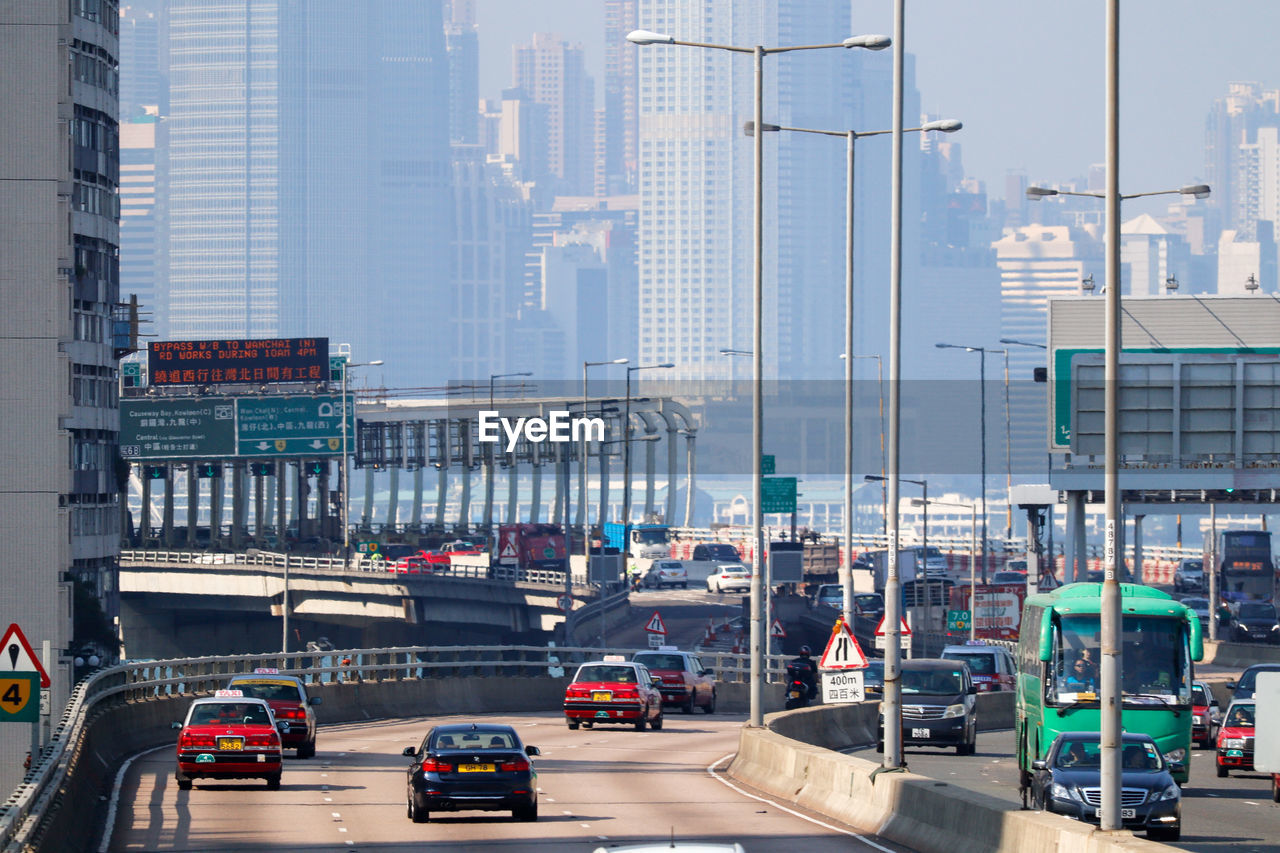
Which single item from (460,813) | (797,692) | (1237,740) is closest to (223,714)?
(460,813)

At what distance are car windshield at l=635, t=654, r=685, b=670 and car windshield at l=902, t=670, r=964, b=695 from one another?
559 inches

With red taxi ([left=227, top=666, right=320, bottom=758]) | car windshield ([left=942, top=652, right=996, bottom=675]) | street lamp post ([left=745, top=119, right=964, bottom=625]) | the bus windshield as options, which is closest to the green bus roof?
the bus windshield

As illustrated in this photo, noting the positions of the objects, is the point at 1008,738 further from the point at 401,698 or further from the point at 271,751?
the point at 271,751

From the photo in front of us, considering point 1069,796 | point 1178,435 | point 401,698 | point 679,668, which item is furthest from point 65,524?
point 1069,796

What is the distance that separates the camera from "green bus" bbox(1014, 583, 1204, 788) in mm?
29312

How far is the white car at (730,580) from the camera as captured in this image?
10956 cm

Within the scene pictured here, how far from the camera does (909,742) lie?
38.7m

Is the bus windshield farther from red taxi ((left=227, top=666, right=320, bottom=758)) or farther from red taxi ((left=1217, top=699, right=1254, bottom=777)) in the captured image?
red taxi ((left=227, top=666, right=320, bottom=758))

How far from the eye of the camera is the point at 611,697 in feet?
146

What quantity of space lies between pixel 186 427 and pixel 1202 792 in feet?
293

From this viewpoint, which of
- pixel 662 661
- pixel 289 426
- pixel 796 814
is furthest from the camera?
pixel 289 426

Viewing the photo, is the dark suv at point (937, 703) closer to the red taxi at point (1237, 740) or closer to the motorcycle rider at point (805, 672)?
the red taxi at point (1237, 740)

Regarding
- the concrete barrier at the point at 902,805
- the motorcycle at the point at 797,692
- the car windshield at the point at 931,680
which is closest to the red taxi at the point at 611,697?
the motorcycle at the point at 797,692

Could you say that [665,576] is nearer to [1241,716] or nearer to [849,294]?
[849,294]
